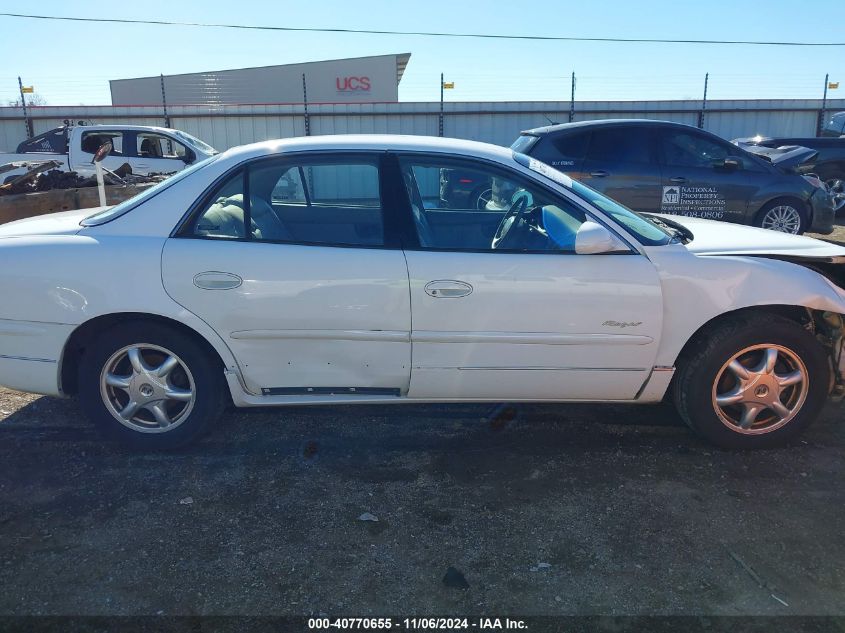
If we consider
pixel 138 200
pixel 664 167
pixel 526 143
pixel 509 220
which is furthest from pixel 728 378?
pixel 526 143

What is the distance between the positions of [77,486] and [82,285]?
98 centimetres

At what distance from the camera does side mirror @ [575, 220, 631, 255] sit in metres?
3.20

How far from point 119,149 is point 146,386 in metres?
10.3

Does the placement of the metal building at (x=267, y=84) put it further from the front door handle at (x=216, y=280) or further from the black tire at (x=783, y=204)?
the front door handle at (x=216, y=280)

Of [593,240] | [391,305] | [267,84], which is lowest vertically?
[391,305]

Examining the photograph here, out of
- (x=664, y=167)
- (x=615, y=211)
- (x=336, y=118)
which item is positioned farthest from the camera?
(x=336, y=118)

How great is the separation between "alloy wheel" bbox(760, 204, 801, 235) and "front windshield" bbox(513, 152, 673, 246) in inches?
229

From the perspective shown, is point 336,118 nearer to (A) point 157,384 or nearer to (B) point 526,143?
(B) point 526,143

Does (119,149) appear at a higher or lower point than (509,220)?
higher

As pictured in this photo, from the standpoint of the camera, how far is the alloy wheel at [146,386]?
11.2 feet

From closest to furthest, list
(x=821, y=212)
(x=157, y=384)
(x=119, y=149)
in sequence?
(x=157, y=384)
(x=821, y=212)
(x=119, y=149)

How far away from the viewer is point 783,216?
8.68 m

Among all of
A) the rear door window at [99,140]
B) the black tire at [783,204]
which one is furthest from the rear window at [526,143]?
the rear door window at [99,140]

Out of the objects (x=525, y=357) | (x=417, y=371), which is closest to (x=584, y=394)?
(x=525, y=357)
